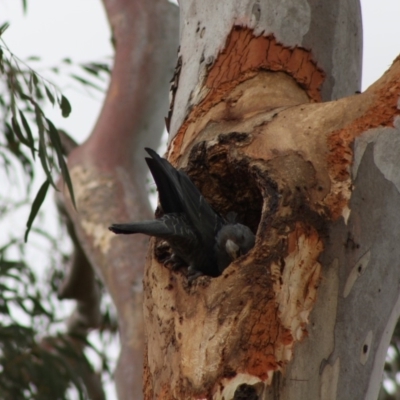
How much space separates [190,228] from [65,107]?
836mm

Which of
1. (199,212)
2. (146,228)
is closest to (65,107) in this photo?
(199,212)

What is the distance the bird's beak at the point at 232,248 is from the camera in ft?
5.69

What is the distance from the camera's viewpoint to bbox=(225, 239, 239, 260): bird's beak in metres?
1.73

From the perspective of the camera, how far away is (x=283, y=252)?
61.1 inches

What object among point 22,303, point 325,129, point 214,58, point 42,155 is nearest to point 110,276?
point 22,303

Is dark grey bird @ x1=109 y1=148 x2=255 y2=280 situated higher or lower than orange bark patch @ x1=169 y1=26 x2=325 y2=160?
lower

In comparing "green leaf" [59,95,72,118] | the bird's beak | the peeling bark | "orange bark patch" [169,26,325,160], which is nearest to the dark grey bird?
the bird's beak

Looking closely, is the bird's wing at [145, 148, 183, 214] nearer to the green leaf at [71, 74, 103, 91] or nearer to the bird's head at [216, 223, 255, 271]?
the bird's head at [216, 223, 255, 271]

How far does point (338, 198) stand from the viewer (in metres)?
1.59

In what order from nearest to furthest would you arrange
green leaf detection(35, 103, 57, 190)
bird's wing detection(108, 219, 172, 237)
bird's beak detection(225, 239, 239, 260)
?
bird's wing detection(108, 219, 172, 237) < bird's beak detection(225, 239, 239, 260) < green leaf detection(35, 103, 57, 190)

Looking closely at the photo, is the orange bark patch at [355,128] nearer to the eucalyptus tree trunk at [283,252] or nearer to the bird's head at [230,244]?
the eucalyptus tree trunk at [283,252]

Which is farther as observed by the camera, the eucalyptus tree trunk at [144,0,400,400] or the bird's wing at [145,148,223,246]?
the bird's wing at [145,148,223,246]

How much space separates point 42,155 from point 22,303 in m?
2.02

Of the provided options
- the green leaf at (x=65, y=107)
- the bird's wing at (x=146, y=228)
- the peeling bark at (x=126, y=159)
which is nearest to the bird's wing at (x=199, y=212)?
the bird's wing at (x=146, y=228)
